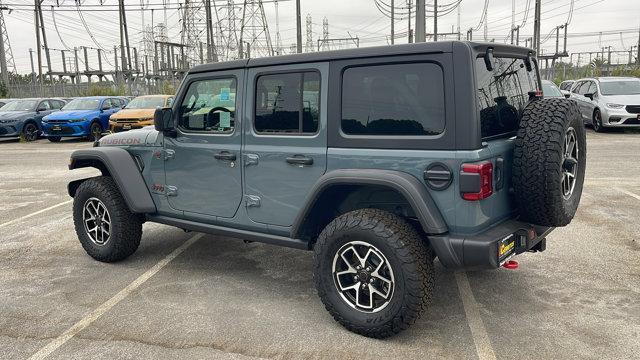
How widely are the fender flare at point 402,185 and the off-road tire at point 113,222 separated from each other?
2.24m

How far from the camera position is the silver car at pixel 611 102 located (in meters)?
14.6

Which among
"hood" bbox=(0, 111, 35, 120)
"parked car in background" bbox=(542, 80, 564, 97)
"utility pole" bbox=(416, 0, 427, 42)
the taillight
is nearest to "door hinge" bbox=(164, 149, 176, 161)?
the taillight

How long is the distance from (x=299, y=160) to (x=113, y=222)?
217 cm

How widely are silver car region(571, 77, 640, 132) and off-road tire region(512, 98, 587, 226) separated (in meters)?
12.0

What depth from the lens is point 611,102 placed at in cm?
1490

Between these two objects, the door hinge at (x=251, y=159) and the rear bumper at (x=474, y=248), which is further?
the door hinge at (x=251, y=159)

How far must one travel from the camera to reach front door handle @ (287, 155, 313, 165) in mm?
3658

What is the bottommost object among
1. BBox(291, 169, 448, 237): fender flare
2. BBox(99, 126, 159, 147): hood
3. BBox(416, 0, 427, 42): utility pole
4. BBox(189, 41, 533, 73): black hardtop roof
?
BBox(291, 169, 448, 237): fender flare

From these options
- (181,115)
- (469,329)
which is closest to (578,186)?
(469,329)

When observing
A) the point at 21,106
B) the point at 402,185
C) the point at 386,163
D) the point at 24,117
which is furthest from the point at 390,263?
the point at 21,106

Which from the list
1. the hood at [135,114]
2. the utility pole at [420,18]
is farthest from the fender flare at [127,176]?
the hood at [135,114]

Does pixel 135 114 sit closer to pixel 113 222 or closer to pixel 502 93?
pixel 113 222

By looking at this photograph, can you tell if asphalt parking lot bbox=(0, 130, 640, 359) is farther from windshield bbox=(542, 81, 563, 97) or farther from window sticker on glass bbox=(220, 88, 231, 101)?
windshield bbox=(542, 81, 563, 97)

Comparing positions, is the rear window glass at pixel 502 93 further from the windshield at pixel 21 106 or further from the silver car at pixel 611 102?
the windshield at pixel 21 106
